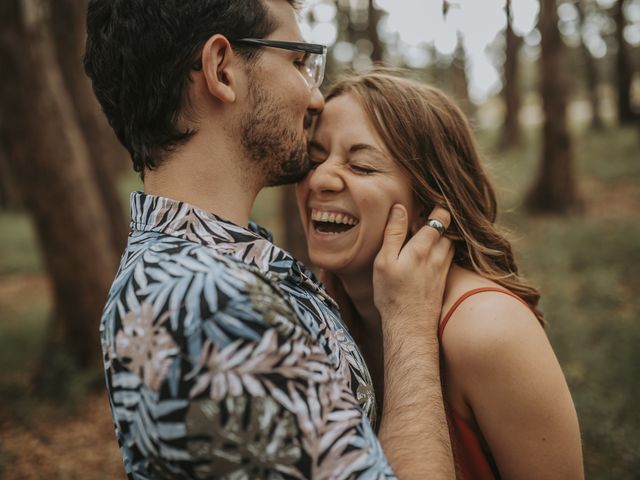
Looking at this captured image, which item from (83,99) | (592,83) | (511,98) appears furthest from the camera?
(592,83)

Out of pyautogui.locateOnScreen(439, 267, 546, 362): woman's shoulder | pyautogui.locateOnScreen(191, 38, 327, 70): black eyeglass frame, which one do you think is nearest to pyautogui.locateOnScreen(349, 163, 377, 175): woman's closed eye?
pyautogui.locateOnScreen(191, 38, 327, 70): black eyeglass frame

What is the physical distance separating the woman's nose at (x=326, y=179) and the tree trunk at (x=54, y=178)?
406 centimetres

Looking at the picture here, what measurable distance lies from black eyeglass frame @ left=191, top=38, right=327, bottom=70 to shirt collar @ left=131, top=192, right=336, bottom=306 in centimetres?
50

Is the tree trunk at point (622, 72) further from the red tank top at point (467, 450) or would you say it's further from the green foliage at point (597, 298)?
the red tank top at point (467, 450)

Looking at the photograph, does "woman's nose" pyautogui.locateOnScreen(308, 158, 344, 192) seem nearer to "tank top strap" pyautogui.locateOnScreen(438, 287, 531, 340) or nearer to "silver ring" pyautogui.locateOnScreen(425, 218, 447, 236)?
"silver ring" pyautogui.locateOnScreen(425, 218, 447, 236)

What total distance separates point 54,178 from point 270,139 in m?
4.29

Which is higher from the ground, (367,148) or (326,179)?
(367,148)

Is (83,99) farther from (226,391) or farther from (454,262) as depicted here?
(226,391)

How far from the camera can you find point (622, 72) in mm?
19859

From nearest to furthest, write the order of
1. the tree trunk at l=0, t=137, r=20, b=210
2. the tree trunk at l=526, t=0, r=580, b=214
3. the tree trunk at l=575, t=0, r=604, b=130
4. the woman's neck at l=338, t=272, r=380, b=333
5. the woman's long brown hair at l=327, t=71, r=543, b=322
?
the woman's long brown hair at l=327, t=71, r=543, b=322 < the woman's neck at l=338, t=272, r=380, b=333 < the tree trunk at l=526, t=0, r=580, b=214 < the tree trunk at l=0, t=137, r=20, b=210 < the tree trunk at l=575, t=0, r=604, b=130

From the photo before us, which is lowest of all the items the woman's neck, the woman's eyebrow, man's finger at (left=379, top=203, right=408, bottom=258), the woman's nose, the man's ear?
the woman's neck

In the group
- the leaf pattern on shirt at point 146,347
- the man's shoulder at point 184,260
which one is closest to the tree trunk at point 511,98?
the man's shoulder at point 184,260

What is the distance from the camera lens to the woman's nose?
235 cm

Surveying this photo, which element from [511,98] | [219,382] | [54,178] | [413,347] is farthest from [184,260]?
[511,98]
